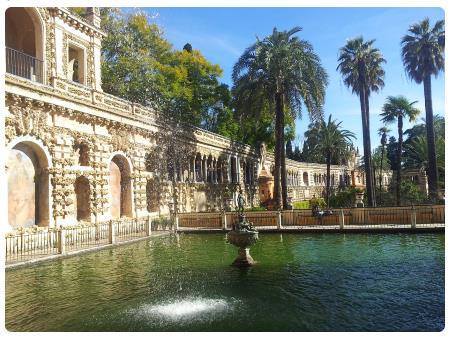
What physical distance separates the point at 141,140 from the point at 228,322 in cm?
2031

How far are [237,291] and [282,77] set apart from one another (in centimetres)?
1986

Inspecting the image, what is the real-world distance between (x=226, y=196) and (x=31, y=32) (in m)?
23.3

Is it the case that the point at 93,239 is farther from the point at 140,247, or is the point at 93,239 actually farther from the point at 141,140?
the point at 141,140

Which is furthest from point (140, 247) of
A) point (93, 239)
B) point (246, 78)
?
point (246, 78)

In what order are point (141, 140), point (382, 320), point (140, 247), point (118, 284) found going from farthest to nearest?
point (141, 140) < point (140, 247) < point (118, 284) < point (382, 320)

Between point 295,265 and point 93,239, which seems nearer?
point 295,265

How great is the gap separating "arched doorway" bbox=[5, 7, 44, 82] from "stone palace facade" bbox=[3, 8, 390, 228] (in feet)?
0.17

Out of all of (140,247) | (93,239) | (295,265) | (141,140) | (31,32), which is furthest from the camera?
(141,140)

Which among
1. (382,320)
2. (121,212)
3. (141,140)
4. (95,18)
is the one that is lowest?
(382,320)

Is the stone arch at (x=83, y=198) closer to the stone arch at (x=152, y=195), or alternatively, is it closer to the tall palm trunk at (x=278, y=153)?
the stone arch at (x=152, y=195)

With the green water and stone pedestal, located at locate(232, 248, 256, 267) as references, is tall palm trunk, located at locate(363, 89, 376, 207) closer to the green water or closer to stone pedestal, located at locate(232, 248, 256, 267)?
the green water

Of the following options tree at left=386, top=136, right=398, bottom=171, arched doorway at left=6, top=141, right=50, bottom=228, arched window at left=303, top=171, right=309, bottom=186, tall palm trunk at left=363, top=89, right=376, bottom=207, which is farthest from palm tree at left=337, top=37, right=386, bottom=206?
tree at left=386, top=136, right=398, bottom=171

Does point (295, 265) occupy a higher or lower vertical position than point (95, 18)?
lower

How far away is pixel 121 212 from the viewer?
24469mm
